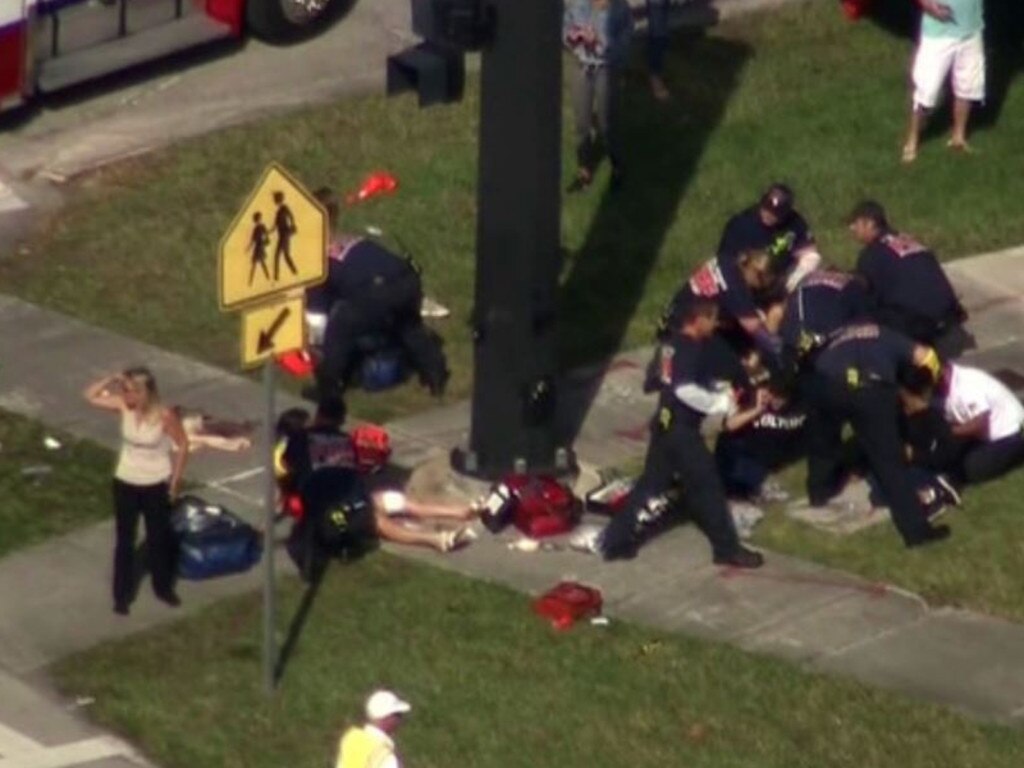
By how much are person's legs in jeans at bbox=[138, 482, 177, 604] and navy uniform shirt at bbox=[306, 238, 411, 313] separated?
2850 millimetres

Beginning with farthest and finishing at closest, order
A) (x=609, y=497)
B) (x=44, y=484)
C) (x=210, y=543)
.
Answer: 1. (x=44, y=484)
2. (x=609, y=497)
3. (x=210, y=543)

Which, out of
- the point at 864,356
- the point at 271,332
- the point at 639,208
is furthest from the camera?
the point at 639,208

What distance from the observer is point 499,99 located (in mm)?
18969

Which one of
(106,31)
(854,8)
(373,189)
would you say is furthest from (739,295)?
(854,8)

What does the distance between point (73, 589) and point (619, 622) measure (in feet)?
9.39

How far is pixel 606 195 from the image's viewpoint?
24.1 meters

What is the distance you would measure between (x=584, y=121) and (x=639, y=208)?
27.6 inches

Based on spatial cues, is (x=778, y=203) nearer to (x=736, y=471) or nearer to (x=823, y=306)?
(x=823, y=306)

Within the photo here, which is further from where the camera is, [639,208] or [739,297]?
[639,208]

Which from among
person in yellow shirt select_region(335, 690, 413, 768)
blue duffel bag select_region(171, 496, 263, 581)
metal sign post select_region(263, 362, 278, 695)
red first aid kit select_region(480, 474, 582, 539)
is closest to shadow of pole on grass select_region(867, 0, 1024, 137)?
red first aid kit select_region(480, 474, 582, 539)

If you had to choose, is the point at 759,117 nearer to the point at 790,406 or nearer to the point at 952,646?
the point at 790,406

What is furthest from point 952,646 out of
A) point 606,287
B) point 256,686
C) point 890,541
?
point 606,287

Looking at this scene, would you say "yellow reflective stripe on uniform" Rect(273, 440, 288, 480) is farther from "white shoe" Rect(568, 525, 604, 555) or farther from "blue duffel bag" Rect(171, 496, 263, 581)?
"white shoe" Rect(568, 525, 604, 555)

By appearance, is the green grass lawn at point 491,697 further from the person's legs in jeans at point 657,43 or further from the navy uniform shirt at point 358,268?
the person's legs in jeans at point 657,43
